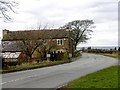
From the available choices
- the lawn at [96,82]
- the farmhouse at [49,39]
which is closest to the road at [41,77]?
the lawn at [96,82]

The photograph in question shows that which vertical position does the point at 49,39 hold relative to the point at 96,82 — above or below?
above

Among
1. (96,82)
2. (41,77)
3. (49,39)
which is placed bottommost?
(41,77)

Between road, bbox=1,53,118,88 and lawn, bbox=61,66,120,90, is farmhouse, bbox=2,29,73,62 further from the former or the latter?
lawn, bbox=61,66,120,90

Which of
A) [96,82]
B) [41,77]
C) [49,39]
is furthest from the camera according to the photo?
[49,39]

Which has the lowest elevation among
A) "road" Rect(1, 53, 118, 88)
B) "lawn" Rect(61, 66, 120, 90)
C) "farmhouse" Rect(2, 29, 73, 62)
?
"road" Rect(1, 53, 118, 88)

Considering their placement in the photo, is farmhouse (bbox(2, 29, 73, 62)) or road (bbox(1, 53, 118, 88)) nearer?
road (bbox(1, 53, 118, 88))

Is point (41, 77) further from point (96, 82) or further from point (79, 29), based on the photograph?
point (79, 29)

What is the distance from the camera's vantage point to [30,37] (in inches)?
2431

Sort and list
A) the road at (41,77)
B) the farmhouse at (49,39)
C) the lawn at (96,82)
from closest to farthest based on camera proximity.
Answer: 1. the lawn at (96,82)
2. the road at (41,77)
3. the farmhouse at (49,39)

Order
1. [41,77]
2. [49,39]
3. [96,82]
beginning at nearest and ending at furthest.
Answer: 1. [96,82]
2. [41,77]
3. [49,39]

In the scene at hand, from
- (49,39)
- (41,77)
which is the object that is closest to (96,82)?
(41,77)

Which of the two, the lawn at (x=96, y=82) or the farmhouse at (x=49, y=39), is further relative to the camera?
the farmhouse at (x=49, y=39)

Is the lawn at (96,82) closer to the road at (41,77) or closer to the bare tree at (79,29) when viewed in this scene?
the road at (41,77)

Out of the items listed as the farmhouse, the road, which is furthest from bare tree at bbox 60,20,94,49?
the road
